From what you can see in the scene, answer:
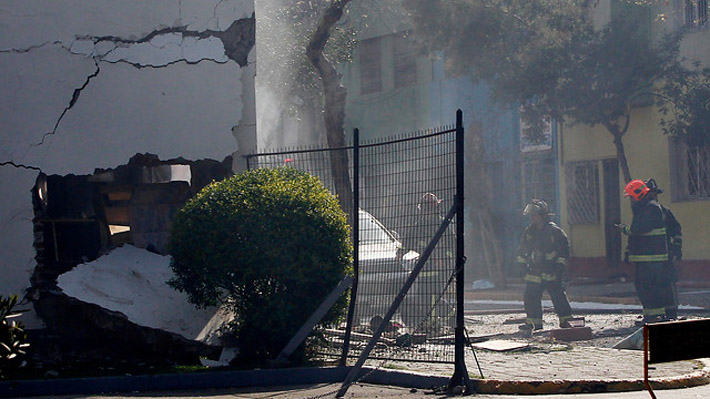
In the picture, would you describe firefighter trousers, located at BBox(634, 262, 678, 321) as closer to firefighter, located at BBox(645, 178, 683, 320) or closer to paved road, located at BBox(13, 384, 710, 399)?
firefighter, located at BBox(645, 178, 683, 320)

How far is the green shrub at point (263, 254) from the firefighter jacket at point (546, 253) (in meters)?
4.51

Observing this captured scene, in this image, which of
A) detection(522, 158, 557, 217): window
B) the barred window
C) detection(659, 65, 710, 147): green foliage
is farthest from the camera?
detection(522, 158, 557, 217): window

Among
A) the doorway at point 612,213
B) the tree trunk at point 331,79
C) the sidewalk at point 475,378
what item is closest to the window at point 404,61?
the doorway at point 612,213

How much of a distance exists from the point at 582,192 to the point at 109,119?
16.5 metres

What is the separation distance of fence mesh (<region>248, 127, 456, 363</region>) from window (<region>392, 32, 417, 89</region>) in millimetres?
20158

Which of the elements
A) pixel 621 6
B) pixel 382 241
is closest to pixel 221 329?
pixel 382 241

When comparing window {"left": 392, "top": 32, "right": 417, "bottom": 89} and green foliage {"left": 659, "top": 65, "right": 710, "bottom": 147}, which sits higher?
window {"left": 392, "top": 32, "right": 417, "bottom": 89}

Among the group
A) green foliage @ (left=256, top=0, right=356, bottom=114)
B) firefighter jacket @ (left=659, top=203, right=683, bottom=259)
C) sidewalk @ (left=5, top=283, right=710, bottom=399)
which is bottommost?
sidewalk @ (left=5, top=283, right=710, bottom=399)

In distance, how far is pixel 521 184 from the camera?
2502 centimetres

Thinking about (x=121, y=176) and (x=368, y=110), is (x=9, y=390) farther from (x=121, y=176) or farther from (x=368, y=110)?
(x=368, y=110)

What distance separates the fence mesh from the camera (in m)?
8.63

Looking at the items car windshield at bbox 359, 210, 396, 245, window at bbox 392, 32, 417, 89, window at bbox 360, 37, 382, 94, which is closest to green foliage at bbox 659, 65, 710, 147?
window at bbox 392, 32, 417, 89

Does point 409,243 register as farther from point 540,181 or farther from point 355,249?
point 540,181

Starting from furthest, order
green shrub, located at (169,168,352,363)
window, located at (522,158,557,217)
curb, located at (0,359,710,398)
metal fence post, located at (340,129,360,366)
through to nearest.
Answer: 1. window, located at (522,158,557,217)
2. metal fence post, located at (340,129,360,366)
3. green shrub, located at (169,168,352,363)
4. curb, located at (0,359,710,398)
